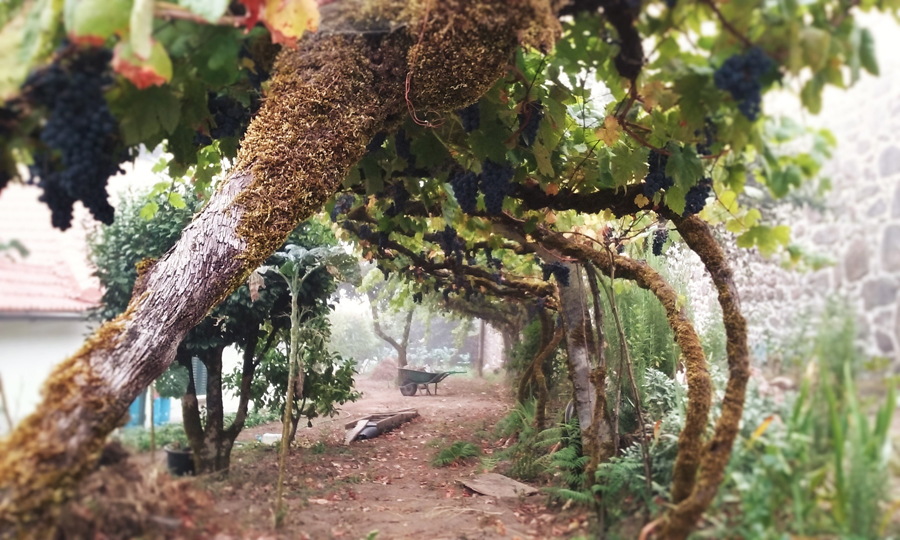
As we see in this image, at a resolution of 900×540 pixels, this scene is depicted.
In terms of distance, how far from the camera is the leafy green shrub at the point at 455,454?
17.0ft

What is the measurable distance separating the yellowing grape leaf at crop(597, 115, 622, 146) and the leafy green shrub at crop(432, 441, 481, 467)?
13.5ft

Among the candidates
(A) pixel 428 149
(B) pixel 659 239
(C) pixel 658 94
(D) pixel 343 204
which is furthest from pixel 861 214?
(D) pixel 343 204

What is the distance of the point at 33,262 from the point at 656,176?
1.94 metres

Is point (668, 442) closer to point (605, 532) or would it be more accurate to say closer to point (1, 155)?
point (605, 532)

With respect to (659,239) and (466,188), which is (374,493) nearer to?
(466,188)

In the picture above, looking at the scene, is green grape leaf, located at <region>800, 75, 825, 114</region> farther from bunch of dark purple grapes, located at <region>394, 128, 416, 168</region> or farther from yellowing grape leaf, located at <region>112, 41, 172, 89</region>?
bunch of dark purple grapes, located at <region>394, 128, 416, 168</region>

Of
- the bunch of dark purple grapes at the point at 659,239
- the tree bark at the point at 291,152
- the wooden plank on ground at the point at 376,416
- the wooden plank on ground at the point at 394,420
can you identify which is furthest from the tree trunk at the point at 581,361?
the wooden plank on ground at the point at 394,420

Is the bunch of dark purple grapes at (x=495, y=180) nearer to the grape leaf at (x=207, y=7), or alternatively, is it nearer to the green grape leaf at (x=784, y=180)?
the green grape leaf at (x=784, y=180)

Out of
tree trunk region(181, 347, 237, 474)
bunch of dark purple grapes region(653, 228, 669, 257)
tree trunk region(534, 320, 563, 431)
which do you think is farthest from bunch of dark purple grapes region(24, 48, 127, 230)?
tree trunk region(534, 320, 563, 431)

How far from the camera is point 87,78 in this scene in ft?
3.09

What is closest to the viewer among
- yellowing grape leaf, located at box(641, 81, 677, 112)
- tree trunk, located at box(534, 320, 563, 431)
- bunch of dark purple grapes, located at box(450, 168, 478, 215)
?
yellowing grape leaf, located at box(641, 81, 677, 112)

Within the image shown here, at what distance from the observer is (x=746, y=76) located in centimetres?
98

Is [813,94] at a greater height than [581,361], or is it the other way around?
[813,94]

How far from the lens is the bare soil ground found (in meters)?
1.48
